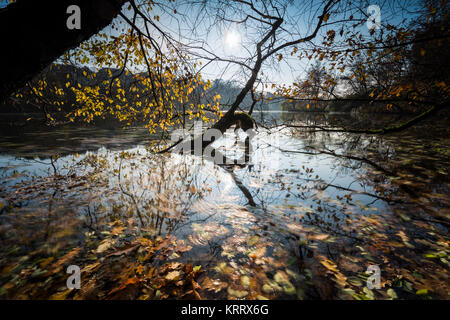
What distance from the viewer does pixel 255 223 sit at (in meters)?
3.93

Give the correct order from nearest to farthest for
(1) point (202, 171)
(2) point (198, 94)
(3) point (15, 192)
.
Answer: (2) point (198, 94) → (3) point (15, 192) → (1) point (202, 171)

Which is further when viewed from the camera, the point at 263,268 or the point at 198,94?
the point at 198,94

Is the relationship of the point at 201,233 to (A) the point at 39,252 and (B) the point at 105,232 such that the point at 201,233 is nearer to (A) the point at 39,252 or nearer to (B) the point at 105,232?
(B) the point at 105,232

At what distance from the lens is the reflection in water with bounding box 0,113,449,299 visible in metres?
2.50

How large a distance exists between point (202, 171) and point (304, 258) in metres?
5.64

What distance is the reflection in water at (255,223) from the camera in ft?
8.20

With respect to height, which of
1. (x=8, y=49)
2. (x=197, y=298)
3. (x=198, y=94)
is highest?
(x=198, y=94)

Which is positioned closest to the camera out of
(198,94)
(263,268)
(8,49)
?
(8,49)

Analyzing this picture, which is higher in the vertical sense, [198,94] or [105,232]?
[198,94]

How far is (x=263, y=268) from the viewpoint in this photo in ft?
8.83
